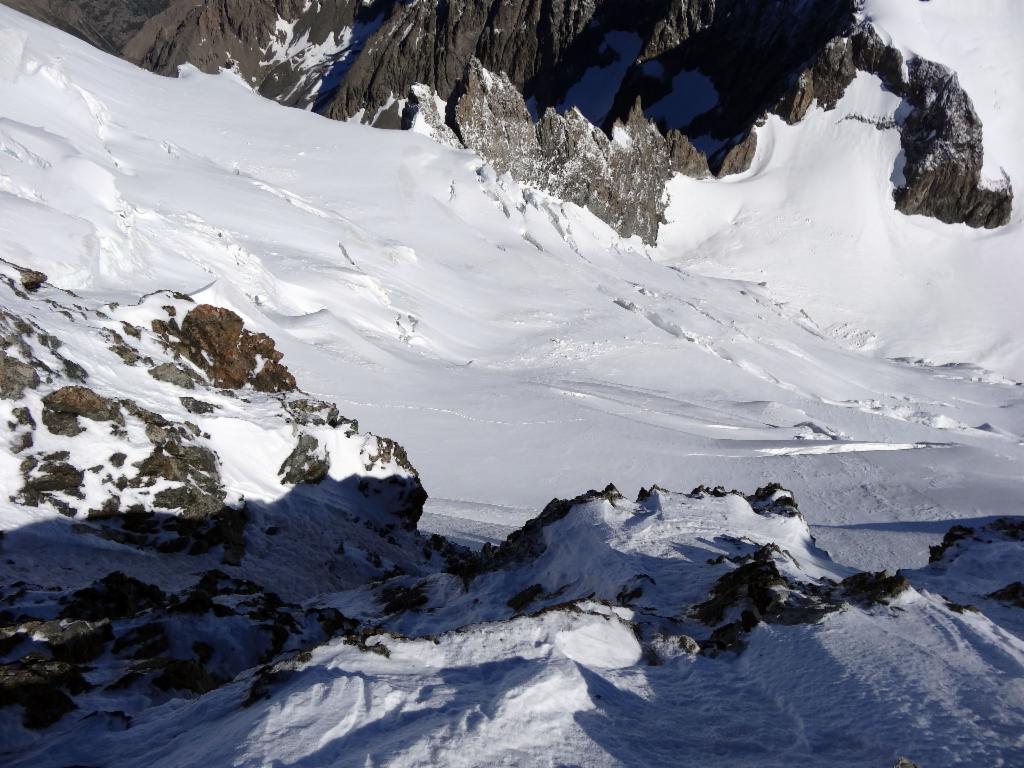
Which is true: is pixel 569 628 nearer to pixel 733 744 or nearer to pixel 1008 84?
pixel 733 744

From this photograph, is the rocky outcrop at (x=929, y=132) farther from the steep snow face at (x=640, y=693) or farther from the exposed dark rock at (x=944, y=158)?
the steep snow face at (x=640, y=693)

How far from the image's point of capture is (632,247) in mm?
50438

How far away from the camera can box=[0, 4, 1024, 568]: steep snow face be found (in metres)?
16.9

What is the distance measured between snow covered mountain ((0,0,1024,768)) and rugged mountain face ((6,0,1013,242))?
900cm

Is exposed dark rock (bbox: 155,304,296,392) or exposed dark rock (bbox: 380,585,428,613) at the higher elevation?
exposed dark rock (bbox: 155,304,296,392)

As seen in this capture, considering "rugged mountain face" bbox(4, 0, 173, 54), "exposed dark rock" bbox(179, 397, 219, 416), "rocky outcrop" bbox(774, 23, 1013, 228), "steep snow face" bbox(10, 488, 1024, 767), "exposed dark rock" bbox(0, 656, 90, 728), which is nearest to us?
"steep snow face" bbox(10, 488, 1024, 767)

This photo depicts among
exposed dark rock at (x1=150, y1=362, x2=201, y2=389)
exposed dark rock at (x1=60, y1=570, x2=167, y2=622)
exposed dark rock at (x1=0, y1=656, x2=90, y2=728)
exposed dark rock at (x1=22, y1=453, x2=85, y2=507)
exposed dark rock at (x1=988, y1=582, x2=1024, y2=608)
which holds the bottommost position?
exposed dark rock at (x1=60, y1=570, x2=167, y2=622)

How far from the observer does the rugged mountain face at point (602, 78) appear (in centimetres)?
4991

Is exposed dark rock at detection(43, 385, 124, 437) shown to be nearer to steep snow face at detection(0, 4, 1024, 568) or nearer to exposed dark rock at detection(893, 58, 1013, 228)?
steep snow face at detection(0, 4, 1024, 568)

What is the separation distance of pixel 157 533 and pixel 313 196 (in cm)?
2782

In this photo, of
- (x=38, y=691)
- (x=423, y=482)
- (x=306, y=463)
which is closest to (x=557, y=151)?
(x=423, y=482)

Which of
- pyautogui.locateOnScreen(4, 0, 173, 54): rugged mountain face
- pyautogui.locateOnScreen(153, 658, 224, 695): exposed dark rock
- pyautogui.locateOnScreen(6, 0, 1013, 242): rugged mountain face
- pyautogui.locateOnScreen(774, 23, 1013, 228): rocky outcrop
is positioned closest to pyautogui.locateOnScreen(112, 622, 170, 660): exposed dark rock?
pyautogui.locateOnScreen(153, 658, 224, 695): exposed dark rock

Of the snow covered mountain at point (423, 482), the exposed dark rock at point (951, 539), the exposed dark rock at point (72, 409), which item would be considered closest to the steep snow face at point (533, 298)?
the snow covered mountain at point (423, 482)

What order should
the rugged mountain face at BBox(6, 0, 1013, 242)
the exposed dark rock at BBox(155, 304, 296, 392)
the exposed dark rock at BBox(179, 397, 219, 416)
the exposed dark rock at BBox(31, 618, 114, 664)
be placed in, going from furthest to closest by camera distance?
1. the rugged mountain face at BBox(6, 0, 1013, 242)
2. the exposed dark rock at BBox(155, 304, 296, 392)
3. the exposed dark rock at BBox(179, 397, 219, 416)
4. the exposed dark rock at BBox(31, 618, 114, 664)
